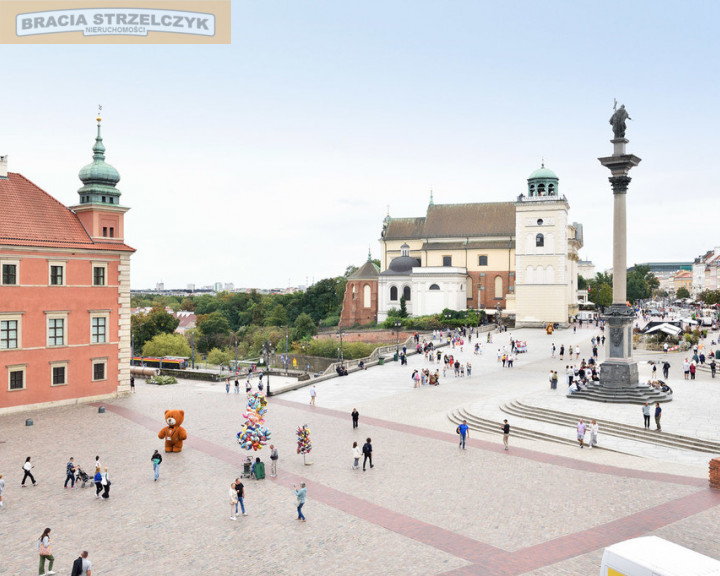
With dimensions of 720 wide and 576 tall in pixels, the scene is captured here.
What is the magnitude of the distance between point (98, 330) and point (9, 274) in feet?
18.4

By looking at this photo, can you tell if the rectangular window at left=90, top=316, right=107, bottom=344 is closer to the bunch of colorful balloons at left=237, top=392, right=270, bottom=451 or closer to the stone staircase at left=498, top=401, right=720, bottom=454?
the bunch of colorful balloons at left=237, top=392, right=270, bottom=451

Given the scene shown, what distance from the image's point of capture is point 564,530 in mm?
14352

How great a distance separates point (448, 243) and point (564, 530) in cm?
7504

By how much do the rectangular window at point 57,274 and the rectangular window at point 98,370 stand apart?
4.81 m

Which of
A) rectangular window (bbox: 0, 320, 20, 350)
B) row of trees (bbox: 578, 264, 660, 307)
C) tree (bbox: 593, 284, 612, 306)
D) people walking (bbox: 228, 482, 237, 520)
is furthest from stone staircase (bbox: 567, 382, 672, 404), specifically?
tree (bbox: 593, 284, 612, 306)

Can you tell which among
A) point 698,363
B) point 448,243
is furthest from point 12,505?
point 448,243

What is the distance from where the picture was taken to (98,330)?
1348 inches

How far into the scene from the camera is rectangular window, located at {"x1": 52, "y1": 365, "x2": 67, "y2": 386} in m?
32.1

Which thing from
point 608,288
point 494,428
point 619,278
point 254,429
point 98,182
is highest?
point 98,182

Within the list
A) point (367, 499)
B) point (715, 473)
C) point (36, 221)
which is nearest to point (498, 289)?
point (36, 221)

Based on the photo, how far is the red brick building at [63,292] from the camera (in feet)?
100.0

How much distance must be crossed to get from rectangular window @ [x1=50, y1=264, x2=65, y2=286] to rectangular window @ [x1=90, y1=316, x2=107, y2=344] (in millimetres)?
2674

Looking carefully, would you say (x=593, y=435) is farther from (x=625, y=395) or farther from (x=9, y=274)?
(x=9, y=274)

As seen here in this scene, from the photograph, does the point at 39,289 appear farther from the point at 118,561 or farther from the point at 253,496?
the point at 118,561
